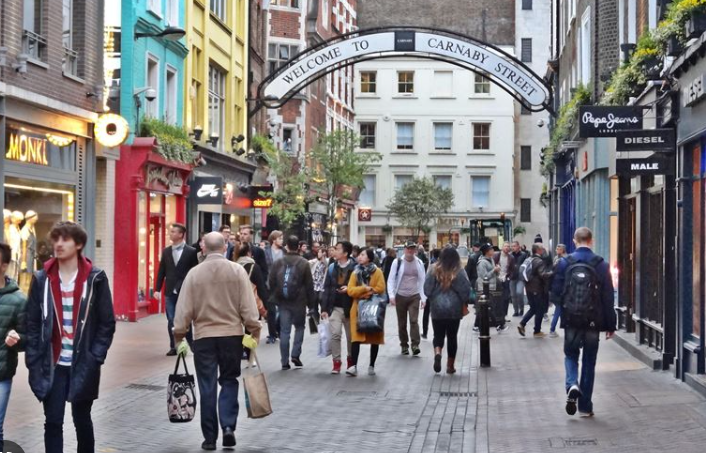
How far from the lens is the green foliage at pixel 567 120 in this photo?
27.9m

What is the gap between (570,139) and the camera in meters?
31.7

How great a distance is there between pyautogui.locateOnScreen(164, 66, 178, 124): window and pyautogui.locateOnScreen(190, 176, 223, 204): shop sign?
1.87 metres

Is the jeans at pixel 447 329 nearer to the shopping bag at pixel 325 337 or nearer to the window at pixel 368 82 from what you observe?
the shopping bag at pixel 325 337

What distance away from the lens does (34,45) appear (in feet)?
64.2

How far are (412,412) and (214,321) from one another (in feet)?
10.4

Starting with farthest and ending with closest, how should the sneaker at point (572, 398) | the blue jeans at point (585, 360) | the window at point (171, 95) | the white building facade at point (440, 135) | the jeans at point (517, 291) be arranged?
the white building facade at point (440, 135), the window at point (171, 95), the jeans at point (517, 291), the blue jeans at point (585, 360), the sneaker at point (572, 398)

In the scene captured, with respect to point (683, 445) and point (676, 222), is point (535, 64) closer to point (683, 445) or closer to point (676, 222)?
point (676, 222)

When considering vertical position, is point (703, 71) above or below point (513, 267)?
above

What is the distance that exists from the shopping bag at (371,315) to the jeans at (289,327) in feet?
3.14

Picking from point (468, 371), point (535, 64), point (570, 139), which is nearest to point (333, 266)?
point (468, 371)

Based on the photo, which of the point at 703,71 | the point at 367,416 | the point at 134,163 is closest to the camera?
the point at 367,416

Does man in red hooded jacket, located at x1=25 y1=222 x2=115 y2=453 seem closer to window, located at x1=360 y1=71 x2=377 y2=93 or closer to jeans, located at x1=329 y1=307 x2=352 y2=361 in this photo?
jeans, located at x1=329 y1=307 x2=352 y2=361

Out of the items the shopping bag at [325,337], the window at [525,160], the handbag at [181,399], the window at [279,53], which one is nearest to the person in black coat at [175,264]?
the shopping bag at [325,337]

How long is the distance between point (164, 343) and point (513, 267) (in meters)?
10.1
